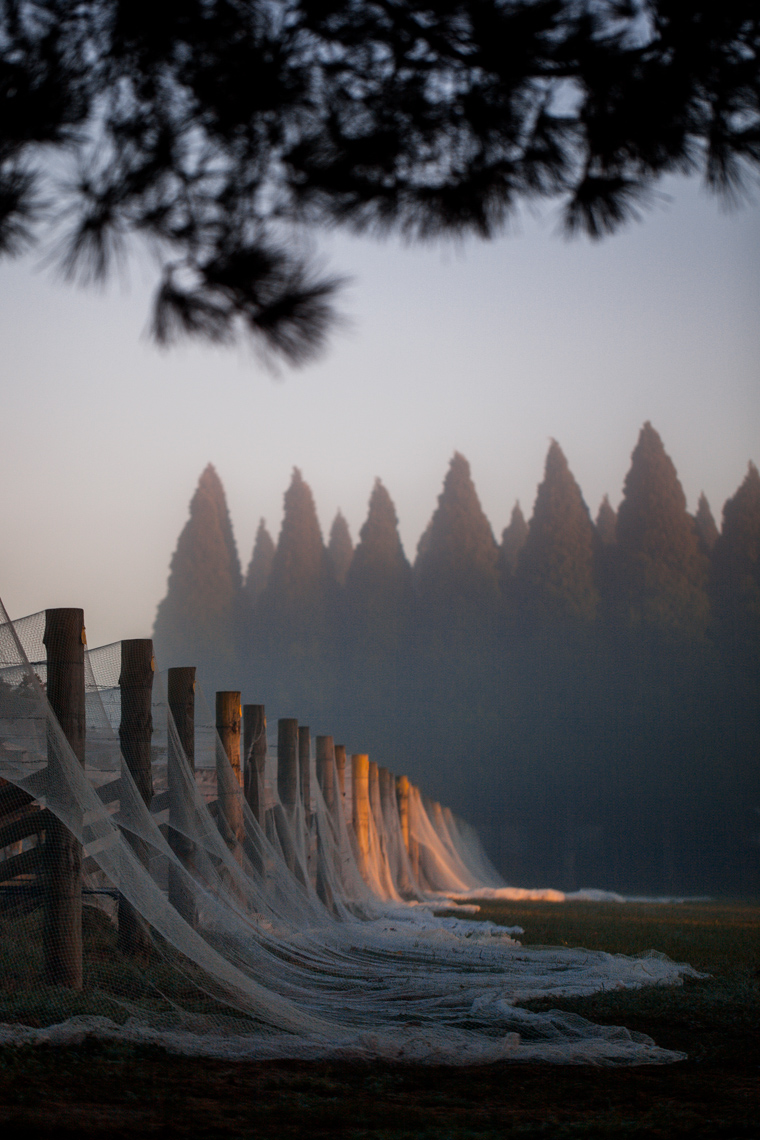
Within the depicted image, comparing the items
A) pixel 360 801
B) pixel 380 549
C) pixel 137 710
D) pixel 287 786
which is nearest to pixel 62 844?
pixel 137 710

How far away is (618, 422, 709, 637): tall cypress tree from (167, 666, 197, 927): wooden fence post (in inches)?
1584

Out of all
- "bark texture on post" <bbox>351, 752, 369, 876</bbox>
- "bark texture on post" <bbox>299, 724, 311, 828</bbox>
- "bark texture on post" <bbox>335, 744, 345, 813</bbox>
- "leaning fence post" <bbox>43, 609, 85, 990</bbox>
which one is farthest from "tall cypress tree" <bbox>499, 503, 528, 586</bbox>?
"leaning fence post" <bbox>43, 609, 85, 990</bbox>

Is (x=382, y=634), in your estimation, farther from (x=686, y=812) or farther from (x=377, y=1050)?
(x=377, y=1050)

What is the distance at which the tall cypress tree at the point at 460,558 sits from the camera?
48812mm

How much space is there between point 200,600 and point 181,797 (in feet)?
155

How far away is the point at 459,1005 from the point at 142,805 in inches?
83.4

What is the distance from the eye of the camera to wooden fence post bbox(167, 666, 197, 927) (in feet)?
20.5

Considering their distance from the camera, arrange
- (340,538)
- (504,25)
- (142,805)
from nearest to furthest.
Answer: (504,25), (142,805), (340,538)

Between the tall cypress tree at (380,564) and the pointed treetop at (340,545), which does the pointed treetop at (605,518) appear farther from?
the pointed treetop at (340,545)

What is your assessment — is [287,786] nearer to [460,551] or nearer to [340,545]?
[460,551]

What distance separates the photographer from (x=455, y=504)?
162 ft

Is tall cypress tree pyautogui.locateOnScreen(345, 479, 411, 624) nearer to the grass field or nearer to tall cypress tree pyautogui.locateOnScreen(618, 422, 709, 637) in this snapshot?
→ tall cypress tree pyautogui.locateOnScreen(618, 422, 709, 637)

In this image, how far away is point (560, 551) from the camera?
154 feet

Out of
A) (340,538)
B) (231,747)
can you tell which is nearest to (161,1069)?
(231,747)
